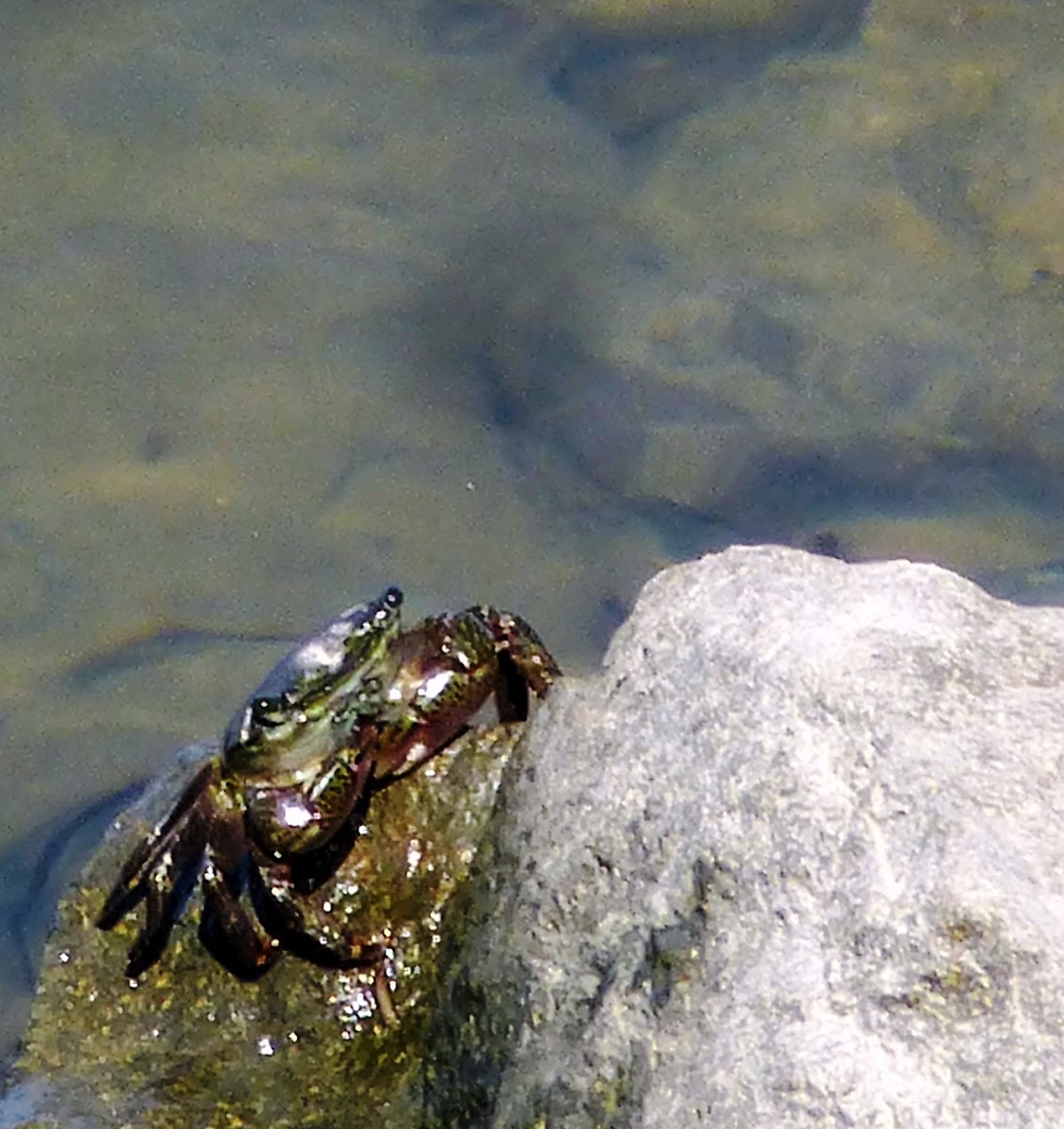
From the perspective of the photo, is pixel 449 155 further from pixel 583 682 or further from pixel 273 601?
pixel 583 682

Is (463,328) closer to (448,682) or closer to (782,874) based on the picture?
(448,682)

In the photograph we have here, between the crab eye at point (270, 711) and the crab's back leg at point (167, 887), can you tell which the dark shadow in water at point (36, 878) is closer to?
the crab's back leg at point (167, 887)

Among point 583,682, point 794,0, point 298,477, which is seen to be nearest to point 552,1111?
point 583,682

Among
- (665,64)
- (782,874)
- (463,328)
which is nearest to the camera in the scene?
(782,874)

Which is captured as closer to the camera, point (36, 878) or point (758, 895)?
point (758, 895)

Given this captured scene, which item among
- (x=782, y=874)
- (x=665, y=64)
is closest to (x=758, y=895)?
(x=782, y=874)

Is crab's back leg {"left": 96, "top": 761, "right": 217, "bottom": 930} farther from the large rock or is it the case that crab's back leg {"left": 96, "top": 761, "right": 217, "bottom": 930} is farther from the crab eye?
the large rock
